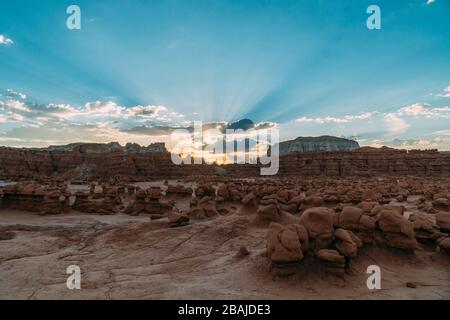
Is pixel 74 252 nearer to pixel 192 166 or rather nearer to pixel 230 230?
pixel 230 230

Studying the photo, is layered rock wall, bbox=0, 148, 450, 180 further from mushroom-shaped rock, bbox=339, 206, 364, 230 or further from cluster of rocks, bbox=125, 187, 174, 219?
Answer: mushroom-shaped rock, bbox=339, 206, 364, 230

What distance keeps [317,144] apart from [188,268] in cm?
12369

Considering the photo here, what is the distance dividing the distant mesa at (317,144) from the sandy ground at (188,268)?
11460 cm

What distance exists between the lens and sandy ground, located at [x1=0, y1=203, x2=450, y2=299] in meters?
6.59

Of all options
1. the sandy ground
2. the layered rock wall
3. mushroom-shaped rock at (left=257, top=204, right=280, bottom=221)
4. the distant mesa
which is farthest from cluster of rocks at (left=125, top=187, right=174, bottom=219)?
the distant mesa

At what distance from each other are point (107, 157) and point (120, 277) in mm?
61873

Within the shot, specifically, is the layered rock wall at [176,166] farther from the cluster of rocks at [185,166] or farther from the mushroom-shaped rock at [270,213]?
the mushroom-shaped rock at [270,213]

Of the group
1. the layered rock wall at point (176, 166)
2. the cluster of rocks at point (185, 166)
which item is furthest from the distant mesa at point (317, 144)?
the layered rock wall at point (176, 166)

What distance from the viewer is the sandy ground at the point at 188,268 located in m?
6.59

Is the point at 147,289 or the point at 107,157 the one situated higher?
the point at 107,157

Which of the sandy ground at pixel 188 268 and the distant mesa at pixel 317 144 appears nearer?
the sandy ground at pixel 188 268

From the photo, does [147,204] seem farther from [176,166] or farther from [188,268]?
[176,166]
